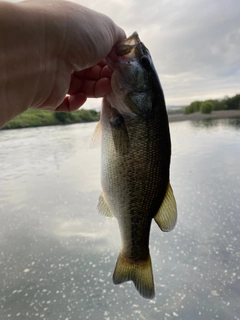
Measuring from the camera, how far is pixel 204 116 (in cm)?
968

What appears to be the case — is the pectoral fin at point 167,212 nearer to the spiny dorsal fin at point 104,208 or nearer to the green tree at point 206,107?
the spiny dorsal fin at point 104,208

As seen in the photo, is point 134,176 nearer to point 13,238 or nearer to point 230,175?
point 13,238

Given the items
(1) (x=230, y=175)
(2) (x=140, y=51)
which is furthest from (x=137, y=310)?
(1) (x=230, y=175)

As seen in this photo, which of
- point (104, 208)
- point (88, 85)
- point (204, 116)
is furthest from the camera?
point (204, 116)

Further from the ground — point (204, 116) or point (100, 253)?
point (204, 116)

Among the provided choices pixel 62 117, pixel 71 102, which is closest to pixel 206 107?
pixel 62 117

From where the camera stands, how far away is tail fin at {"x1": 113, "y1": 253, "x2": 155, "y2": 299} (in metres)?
0.85

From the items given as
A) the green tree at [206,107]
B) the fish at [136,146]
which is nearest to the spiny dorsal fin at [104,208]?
the fish at [136,146]

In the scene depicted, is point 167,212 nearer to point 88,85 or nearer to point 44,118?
point 88,85

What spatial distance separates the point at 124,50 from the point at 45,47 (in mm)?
211

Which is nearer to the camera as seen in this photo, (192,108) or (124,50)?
(124,50)

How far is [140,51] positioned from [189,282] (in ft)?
4.40

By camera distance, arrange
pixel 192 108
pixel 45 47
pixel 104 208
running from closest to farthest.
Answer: pixel 45 47 → pixel 104 208 → pixel 192 108

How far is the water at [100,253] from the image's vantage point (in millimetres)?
1562
